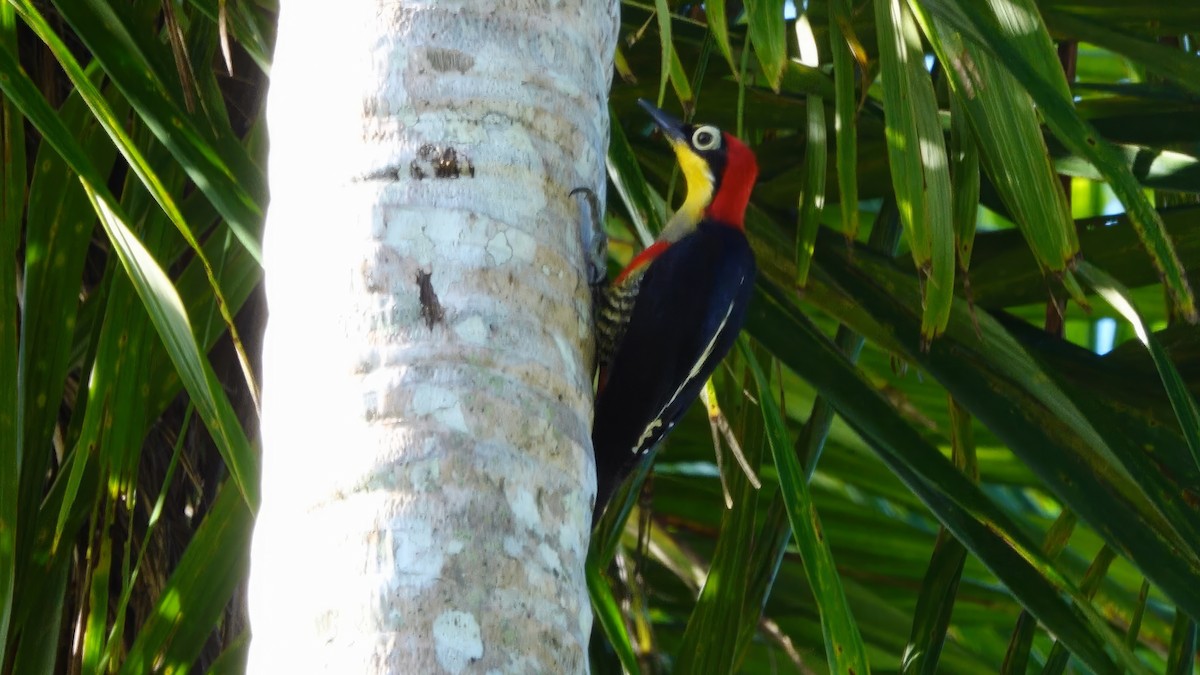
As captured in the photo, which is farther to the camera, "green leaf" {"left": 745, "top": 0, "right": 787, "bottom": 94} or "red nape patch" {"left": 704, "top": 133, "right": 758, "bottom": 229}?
"red nape patch" {"left": 704, "top": 133, "right": 758, "bottom": 229}

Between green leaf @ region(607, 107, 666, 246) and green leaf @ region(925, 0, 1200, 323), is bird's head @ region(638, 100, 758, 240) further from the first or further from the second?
green leaf @ region(925, 0, 1200, 323)

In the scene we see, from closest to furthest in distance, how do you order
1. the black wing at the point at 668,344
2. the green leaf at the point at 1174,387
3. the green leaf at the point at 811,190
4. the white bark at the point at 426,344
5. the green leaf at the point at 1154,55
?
the white bark at the point at 426,344, the green leaf at the point at 1174,387, the green leaf at the point at 811,190, the green leaf at the point at 1154,55, the black wing at the point at 668,344

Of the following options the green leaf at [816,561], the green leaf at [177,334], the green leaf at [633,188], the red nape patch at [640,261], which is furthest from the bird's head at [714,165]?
the green leaf at [177,334]

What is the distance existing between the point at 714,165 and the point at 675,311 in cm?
32

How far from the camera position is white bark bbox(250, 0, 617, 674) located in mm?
1304

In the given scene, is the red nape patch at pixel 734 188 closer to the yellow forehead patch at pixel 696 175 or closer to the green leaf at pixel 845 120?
the yellow forehead patch at pixel 696 175

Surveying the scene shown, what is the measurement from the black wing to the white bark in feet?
2.28

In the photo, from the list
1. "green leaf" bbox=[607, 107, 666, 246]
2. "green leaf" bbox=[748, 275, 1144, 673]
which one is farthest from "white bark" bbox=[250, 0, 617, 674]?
"green leaf" bbox=[748, 275, 1144, 673]

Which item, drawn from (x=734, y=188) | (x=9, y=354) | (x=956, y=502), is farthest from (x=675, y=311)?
(x=9, y=354)

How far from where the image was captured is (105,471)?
83.2 inches

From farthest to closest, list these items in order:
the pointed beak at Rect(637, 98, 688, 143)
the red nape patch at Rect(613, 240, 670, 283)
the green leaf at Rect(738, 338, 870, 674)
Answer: the pointed beak at Rect(637, 98, 688, 143)
the red nape patch at Rect(613, 240, 670, 283)
the green leaf at Rect(738, 338, 870, 674)

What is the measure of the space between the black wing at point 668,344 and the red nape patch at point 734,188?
1.5 inches

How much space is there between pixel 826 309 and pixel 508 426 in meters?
1.16

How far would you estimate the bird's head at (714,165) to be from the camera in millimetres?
2816
